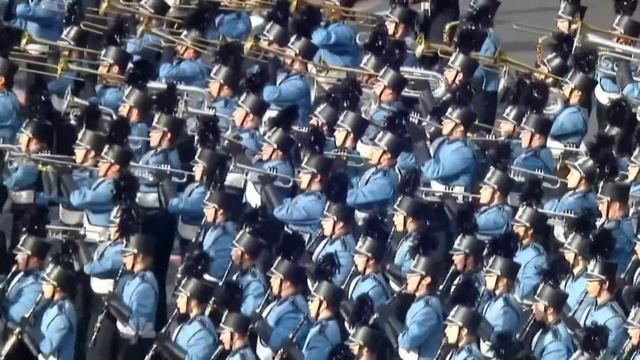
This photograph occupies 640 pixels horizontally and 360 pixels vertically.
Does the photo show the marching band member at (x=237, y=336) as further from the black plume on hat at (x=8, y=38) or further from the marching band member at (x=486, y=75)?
the marching band member at (x=486, y=75)

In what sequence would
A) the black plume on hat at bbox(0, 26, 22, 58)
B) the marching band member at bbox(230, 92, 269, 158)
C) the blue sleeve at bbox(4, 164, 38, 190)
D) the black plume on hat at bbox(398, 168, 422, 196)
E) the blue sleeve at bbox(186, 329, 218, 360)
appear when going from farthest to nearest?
1. the black plume on hat at bbox(0, 26, 22, 58)
2. the marching band member at bbox(230, 92, 269, 158)
3. the blue sleeve at bbox(4, 164, 38, 190)
4. the black plume on hat at bbox(398, 168, 422, 196)
5. the blue sleeve at bbox(186, 329, 218, 360)

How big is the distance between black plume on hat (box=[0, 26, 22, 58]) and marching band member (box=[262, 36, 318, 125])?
2.57 metres

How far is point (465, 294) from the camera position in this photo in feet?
59.8

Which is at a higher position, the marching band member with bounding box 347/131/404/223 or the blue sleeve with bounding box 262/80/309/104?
the marching band member with bounding box 347/131/404/223

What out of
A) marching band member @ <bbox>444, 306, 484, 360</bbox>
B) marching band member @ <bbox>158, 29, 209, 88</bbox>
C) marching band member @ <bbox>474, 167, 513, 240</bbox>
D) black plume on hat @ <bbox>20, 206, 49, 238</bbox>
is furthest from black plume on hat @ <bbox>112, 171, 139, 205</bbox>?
marching band member @ <bbox>444, 306, 484, 360</bbox>

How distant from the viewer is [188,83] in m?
24.1

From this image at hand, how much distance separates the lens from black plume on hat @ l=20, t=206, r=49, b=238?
1975 cm

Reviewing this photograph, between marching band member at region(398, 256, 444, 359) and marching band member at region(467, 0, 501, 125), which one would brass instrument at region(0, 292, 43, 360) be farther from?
marching band member at region(467, 0, 501, 125)

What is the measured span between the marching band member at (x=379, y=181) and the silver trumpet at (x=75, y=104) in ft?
9.62

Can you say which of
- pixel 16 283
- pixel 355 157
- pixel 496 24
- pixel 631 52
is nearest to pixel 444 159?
pixel 355 157

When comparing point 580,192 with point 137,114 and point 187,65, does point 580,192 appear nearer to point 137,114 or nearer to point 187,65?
point 137,114

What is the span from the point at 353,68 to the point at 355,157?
2.43 metres

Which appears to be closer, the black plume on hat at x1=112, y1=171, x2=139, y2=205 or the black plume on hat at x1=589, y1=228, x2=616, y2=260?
the black plume on hat at x1=589, y1=228, x2=616, y2=260

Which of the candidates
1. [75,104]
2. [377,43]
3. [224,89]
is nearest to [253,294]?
[224,89]
